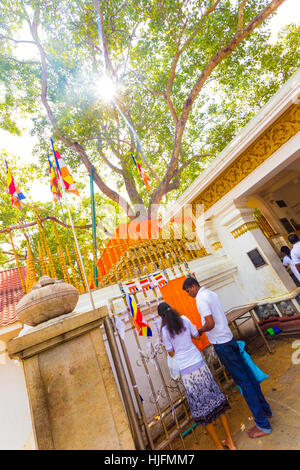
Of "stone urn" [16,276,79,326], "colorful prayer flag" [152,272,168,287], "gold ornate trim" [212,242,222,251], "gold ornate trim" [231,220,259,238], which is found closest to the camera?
"stone urn" [16,276,79,326]

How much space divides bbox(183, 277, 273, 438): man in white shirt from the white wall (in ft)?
12.4

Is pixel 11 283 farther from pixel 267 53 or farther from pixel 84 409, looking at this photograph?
pixel 267 53

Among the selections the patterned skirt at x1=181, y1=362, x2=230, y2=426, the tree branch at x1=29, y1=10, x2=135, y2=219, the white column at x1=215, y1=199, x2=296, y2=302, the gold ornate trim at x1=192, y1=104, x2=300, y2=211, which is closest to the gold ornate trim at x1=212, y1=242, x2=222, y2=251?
the white column at x1=215, y1=199, x2=296, y2=302

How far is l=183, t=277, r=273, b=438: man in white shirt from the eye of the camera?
2.50 m

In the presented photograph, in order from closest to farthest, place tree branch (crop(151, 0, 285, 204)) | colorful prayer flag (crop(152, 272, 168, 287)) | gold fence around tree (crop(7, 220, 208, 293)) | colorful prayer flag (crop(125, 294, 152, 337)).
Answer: colorful prayer flag (crop(125, 294, 152, 337)) → colorful prayer flag (crop(152, 272, 168, 287)) → gold fence around tree (crop(7, 220, 208, 293)) → tree branch (crop(151, 0, 285, 204))

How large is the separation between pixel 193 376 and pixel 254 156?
15.3 ft

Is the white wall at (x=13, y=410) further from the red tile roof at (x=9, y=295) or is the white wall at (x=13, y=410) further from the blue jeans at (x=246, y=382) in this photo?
the blue jeans at (x=246, y=382)

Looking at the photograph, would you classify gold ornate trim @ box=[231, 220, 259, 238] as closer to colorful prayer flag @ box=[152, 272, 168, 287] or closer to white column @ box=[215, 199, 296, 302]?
white column @ box=[215, 199, 296, 302]

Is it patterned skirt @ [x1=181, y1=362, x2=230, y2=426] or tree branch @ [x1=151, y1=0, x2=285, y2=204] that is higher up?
tree branch @ [x1=151, y1=0, x2=285, y2=204]

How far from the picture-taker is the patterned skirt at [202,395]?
247 centimetres

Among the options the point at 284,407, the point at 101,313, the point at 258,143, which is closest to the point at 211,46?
the point at 258,143

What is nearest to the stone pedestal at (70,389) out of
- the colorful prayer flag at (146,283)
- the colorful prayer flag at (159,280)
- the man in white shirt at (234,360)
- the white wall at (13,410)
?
the man in white shirt at (234,360)

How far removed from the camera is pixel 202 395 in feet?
8.23

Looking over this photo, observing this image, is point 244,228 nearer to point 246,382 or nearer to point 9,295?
point 246,382
